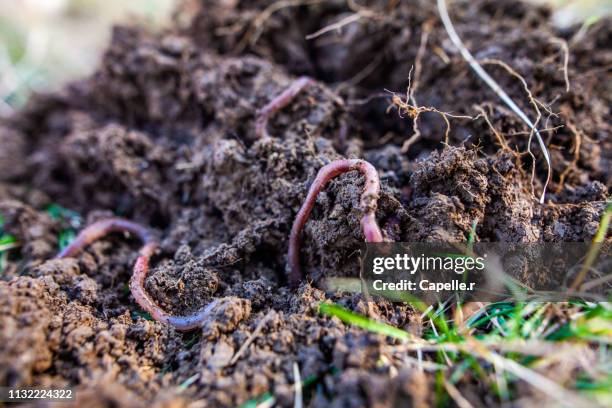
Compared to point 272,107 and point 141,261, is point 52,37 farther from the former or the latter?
point 141,261

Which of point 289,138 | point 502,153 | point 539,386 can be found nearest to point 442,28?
point 502,153

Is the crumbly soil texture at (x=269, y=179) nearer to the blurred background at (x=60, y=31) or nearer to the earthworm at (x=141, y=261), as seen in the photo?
the earthworm at (x=141, y=261)

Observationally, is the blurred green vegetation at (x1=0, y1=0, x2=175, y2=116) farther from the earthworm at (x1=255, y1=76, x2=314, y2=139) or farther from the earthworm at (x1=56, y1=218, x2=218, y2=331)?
the earthworm at (x1=56, y1=218, x2=218, y2=331)

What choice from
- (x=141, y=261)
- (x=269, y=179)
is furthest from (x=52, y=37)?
(x=269, y=179)

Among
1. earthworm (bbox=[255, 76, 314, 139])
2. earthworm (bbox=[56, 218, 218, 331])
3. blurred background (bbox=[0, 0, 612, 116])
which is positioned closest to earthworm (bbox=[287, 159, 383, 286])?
earthworm (bbox=[56, 218, 218, 331])

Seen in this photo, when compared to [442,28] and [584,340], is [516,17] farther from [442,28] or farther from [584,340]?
[584,340]
